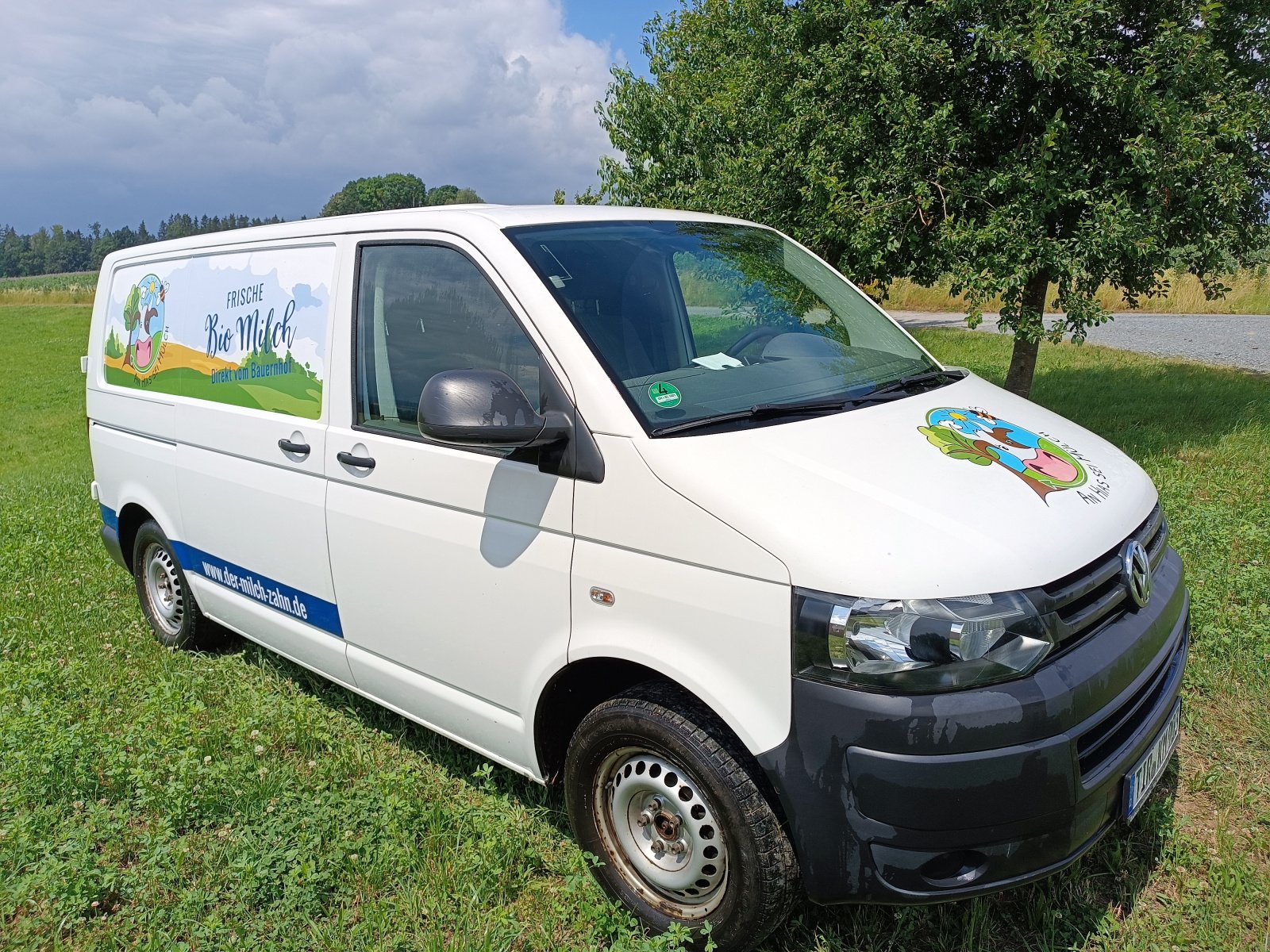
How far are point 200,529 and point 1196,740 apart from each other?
13.9 ft

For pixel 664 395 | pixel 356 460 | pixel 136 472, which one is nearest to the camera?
pixel 664 395

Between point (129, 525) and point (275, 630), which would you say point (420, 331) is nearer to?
point (275, 630)

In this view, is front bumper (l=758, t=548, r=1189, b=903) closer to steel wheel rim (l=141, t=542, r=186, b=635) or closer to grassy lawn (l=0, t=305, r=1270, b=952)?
grassy lawn (l=0, t=305, r=1270, b=952)

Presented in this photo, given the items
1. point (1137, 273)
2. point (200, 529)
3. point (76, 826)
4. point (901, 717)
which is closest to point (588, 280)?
point (901, 717)

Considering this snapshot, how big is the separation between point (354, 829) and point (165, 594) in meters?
2.40

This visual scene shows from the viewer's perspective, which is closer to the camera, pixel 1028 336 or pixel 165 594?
pixel 165 594

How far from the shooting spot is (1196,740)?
358 centimetres

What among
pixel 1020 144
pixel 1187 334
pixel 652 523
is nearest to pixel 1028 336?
pixel 1020 144

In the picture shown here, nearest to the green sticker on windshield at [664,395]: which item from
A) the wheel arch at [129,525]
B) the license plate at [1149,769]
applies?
the license plate at [1149,769]

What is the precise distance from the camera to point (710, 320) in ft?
10.8

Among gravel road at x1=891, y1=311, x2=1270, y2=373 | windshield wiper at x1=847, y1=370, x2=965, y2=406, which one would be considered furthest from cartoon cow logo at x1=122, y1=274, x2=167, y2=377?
gravel road at x1=891, y1=311, x2=1270, y2=373

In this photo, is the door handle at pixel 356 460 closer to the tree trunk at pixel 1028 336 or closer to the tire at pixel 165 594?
the tire at pixel 165 594

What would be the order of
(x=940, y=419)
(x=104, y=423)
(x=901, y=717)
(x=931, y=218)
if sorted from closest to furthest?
(x=901, y=717) < (x=940, y=419) < (x=104, y=423) < (x=931, y=218)

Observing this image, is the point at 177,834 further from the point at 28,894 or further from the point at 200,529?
the point at 200,529
